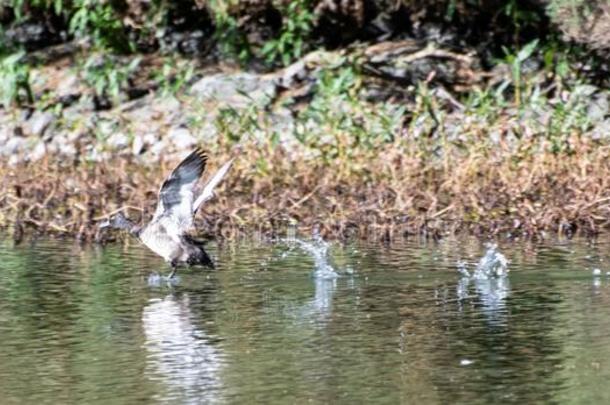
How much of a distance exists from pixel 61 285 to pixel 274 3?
942 centimetres

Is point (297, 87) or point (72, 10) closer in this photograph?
point (297, 87)

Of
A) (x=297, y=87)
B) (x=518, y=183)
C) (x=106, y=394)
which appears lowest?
(x=106, y=394)

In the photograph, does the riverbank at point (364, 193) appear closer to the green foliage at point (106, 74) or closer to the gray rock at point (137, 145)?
the gray rock at point (137, 145)

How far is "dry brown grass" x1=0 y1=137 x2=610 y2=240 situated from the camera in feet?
46.9

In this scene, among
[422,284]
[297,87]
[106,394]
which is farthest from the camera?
[297,87]

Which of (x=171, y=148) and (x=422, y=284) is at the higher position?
(x=171, y=148)

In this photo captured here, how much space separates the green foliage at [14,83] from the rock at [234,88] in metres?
1.91

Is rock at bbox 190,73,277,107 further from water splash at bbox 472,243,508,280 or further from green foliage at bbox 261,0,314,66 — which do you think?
water splash at bbox 472,243,508,280

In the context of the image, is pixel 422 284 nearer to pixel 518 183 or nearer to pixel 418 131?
pixel 518 183

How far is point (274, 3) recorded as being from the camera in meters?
20.8

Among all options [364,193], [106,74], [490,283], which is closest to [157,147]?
[106,74]

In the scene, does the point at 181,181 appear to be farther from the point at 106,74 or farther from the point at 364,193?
the point at 106,74

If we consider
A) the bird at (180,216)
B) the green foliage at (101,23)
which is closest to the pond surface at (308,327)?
the bird at (180,216)

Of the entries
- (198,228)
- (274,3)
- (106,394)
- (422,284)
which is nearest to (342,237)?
(198,228)
